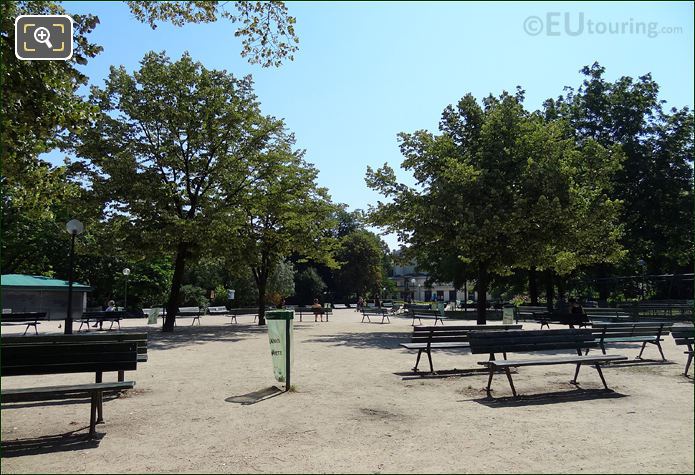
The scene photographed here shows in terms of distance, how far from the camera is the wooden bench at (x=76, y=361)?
20.1ft

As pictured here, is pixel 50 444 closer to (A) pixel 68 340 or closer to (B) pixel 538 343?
(A) pixel 68 340

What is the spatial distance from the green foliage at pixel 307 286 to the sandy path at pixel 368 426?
5813 cm

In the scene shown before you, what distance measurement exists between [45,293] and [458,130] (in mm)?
27041

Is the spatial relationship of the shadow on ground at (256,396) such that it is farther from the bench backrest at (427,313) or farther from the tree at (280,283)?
the tree at (280,283)

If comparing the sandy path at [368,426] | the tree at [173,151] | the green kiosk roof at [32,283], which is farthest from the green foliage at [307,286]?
the sandy path at [368,426]

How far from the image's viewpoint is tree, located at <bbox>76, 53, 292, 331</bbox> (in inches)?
815

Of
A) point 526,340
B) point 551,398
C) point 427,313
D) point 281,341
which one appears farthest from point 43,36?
point 427,313

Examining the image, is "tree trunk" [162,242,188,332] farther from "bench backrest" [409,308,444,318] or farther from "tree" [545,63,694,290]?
"tree" [545,63,694,290]

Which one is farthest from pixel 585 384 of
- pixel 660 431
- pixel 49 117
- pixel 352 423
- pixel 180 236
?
pixel 180 236

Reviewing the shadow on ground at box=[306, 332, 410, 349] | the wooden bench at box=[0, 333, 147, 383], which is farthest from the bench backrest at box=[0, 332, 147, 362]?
the shadow on ground at box=[306, 332, 410, 349]

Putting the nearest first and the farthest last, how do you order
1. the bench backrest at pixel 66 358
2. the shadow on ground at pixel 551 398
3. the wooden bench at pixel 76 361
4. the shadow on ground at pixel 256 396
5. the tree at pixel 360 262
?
the wooden bench at pixel 76 361 → the bench backrest at pixel 66 358 → the shadow on ground at pixel 551 398 → the shadow on ground at pixel 256 396 → the tree at pixel 360 262

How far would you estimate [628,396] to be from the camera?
26.6 feet

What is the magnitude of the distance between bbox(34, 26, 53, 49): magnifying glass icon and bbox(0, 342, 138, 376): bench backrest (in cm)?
403

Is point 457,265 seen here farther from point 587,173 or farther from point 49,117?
point 49,117
